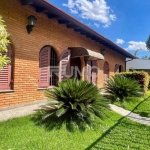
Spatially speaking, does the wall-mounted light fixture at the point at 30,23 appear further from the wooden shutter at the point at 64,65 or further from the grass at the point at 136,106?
the grass at the point at 136,106

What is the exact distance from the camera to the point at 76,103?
7.16 m

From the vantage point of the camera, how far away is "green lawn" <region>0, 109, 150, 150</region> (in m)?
5.13

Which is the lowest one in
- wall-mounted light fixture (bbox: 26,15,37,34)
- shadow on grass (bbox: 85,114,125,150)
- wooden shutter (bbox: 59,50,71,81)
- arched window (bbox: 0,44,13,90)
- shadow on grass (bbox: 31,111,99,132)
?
shadow on grass (bbox: 85,114,125,150)

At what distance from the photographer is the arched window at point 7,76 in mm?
8312

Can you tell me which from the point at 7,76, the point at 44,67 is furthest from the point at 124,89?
the point at 7,76

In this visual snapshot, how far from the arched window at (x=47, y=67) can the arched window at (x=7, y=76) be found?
2.09 meters

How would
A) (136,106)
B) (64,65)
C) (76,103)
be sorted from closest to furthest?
(76,103) < (136,106) < (64,65)

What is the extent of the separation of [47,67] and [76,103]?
177 inches

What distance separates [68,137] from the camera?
585 centimetres

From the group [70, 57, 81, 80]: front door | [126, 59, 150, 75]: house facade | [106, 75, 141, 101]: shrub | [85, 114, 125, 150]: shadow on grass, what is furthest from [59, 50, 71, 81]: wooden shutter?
[126, 59, 150, 75]: house facade

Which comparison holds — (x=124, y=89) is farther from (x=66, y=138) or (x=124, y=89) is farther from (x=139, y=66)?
(x=139, y=66)

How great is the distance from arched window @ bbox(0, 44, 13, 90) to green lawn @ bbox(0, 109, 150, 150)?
7.98 ft

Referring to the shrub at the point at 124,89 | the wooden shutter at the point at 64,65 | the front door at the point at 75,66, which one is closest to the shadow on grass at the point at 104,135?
the shrub at the point at 124,89

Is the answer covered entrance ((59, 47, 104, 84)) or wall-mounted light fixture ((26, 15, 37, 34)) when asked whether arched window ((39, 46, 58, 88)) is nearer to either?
covered entrance ((59, 47, 104, 84))
